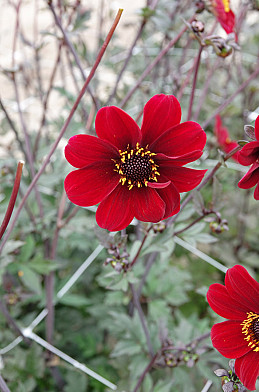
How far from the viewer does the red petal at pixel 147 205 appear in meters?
0.49

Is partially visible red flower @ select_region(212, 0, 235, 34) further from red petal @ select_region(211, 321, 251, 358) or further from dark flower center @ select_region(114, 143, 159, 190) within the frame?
red petal @ select_region(211, 321, 251, 358)

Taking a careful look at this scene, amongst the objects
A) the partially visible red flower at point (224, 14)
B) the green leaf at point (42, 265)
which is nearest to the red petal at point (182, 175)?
the partially visible red flower at point (224, 14)

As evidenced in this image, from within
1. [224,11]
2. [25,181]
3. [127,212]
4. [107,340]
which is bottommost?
[107,340]

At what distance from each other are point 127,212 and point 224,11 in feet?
1.35

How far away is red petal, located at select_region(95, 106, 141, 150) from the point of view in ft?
1.55

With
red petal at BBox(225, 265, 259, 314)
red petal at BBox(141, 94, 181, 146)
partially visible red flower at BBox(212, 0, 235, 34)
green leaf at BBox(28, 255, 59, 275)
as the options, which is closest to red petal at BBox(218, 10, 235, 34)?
partially visible red flower at BBox(212, 0, 235, 34)

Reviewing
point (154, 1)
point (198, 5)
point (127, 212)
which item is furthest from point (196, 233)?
point (154, 1)

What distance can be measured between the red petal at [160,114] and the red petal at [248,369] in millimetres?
284

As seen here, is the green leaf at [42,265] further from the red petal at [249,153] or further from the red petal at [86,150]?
the red petal at [249,153]

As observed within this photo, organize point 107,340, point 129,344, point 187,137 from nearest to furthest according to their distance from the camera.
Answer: point 187,137, point 129,344, point 107,340

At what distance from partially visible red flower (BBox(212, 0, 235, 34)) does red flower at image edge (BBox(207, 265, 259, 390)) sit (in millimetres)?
437

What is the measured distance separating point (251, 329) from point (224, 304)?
47 mm

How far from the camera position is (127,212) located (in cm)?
52

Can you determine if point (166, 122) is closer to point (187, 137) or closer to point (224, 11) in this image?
point (187, 137)
